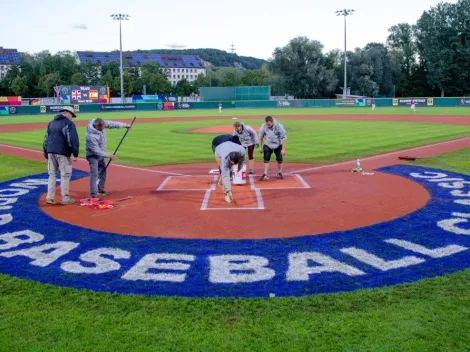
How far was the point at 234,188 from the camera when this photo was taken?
1211 centimetres

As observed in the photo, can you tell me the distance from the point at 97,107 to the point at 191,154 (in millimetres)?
45725

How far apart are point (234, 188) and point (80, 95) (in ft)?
181

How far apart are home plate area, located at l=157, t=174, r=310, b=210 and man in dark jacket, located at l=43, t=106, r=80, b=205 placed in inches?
93.8

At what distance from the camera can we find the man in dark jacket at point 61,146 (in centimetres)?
1041

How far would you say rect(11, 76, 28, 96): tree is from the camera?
87.9m

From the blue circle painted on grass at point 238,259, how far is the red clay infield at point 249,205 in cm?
46

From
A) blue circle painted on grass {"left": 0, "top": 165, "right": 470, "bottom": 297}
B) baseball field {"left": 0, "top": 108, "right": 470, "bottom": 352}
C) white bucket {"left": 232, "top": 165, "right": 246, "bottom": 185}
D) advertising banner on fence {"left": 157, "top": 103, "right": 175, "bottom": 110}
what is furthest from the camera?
advertising banner on fence {"left": 157, "top": 103, "right": 175, "bottom": 110}

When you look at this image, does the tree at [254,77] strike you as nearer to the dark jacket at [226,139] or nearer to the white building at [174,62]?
the white building at [174,62]

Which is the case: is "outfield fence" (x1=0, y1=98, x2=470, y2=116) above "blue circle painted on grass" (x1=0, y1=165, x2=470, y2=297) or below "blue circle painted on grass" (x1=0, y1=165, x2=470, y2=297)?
above

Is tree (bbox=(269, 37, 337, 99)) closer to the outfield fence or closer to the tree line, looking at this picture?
the tree line

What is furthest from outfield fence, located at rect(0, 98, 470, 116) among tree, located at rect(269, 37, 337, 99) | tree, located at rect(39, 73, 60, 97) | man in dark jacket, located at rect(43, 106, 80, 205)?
man in dark jacket, located at rect(43, 106, 80, 205)

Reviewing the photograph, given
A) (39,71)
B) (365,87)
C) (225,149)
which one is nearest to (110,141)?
(225,149)

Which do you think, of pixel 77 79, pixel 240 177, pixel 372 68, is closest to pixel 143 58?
pixel 77 79

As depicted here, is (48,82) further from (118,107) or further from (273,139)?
(273,139)
